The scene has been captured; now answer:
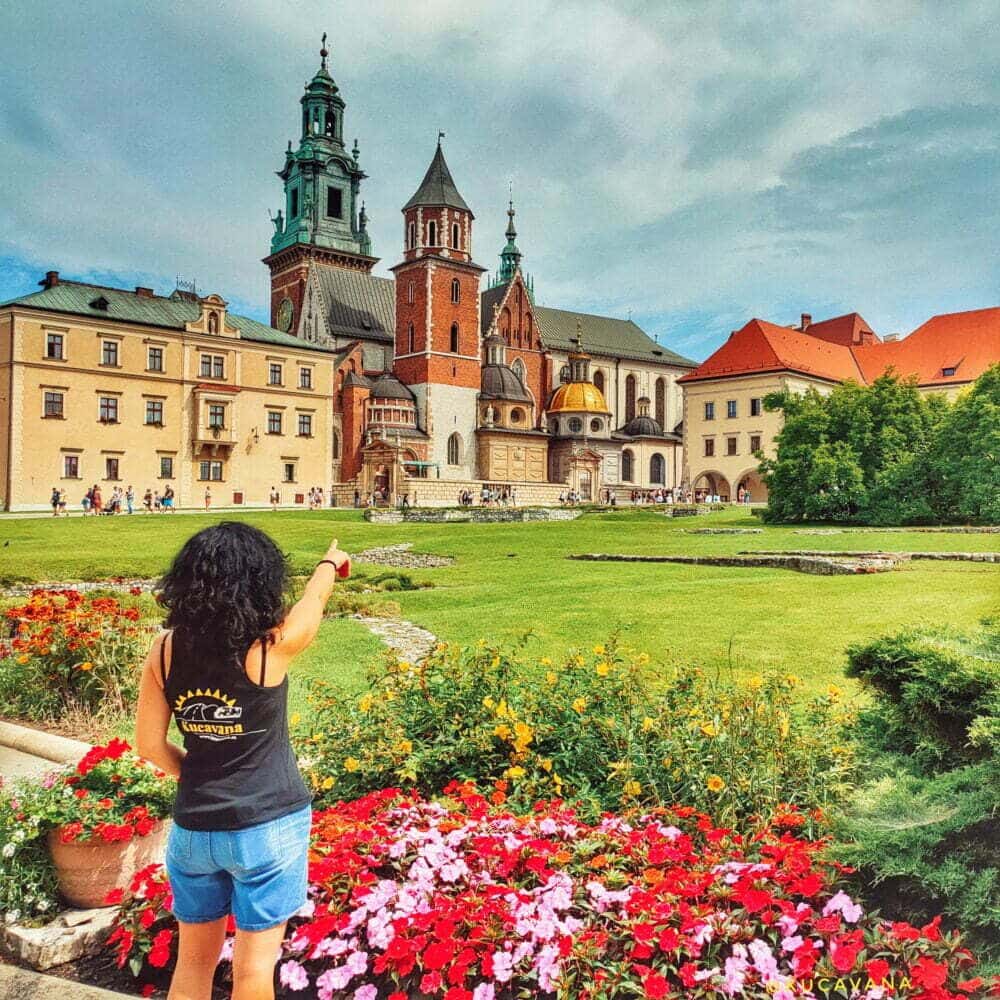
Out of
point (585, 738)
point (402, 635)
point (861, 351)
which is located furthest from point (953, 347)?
point (861, 351)

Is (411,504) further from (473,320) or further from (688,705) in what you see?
(473,320)

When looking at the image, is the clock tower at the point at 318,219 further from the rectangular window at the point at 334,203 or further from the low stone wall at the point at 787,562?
the low stone wall at the point at 787,562

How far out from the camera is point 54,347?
4906 mm

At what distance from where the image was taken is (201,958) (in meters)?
2.12

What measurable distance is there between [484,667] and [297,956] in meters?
1.51

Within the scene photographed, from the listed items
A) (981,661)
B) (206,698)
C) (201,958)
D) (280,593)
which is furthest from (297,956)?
(981,661)

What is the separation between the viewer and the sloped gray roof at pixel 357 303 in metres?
43.0

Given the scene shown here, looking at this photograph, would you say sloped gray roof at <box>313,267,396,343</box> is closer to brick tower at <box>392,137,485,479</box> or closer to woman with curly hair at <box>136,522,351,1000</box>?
brick tower at <box>392,137,485,479</box>

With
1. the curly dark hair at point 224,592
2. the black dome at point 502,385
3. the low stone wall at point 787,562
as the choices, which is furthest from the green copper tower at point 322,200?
the curly dark hair at point 224,592

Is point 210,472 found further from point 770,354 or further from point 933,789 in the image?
point 770,354

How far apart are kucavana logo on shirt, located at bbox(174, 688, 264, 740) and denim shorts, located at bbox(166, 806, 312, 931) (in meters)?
0.22

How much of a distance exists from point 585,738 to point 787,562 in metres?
5.45

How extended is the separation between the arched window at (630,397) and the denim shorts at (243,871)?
175 ft

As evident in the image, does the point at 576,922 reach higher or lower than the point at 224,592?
lower
